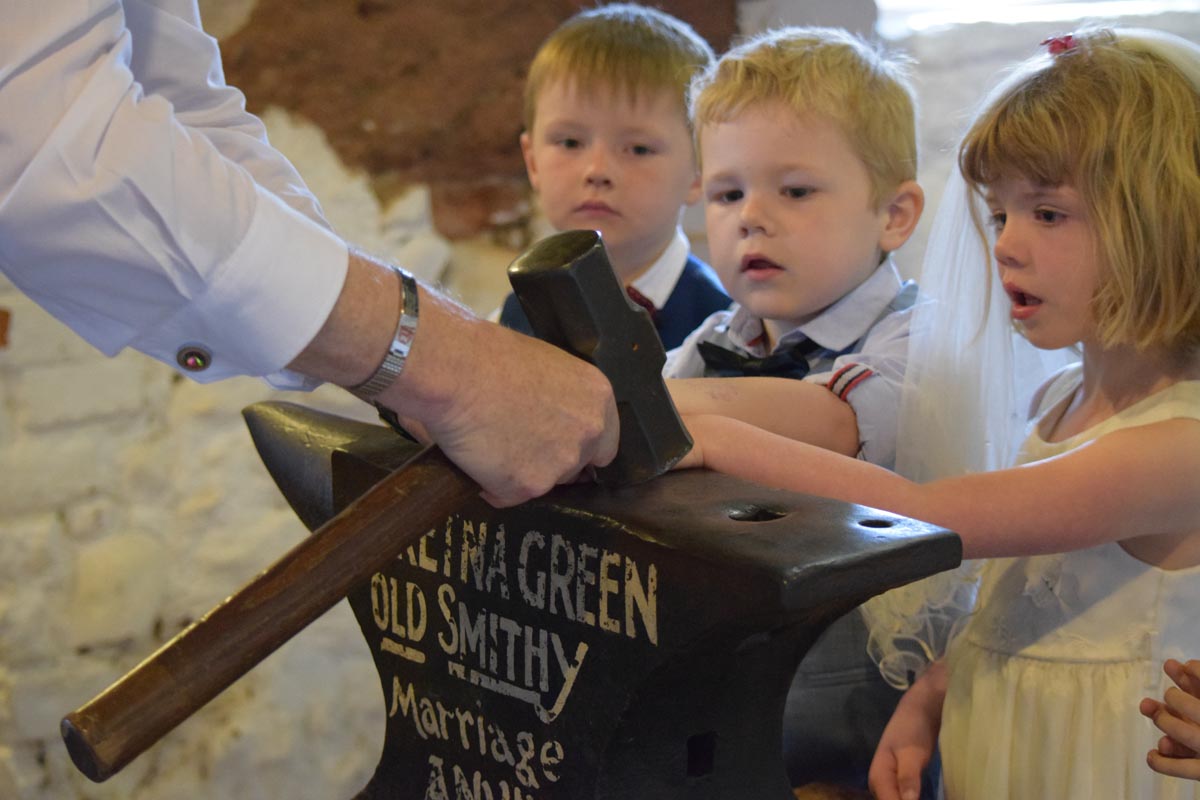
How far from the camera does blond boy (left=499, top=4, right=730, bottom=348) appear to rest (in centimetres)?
201

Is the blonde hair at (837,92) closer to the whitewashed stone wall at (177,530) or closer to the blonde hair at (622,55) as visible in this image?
the blonde hair at (622,55)

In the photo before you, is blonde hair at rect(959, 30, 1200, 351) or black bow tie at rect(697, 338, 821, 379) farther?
black bow tie at rect(697, 338, 821, 379)

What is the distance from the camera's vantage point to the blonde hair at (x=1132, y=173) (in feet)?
4.09

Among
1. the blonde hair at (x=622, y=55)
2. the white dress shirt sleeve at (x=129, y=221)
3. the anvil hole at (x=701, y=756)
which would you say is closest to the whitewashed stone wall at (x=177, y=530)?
the blonde hair at (x=622, y=55)

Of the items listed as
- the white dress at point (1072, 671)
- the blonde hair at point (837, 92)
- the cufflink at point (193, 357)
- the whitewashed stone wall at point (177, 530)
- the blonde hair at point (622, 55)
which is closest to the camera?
the cufflink at point (193, 357)

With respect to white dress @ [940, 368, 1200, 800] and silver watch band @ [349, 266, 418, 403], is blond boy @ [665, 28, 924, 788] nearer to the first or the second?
white dress @ [940, 368, 1200, 800]

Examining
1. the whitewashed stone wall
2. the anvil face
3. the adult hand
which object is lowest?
the whitewashed stone wall

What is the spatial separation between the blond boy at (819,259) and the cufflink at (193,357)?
56 cm

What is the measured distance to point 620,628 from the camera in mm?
1021

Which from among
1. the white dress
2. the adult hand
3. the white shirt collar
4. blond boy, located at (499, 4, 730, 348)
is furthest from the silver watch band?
the white shirt collar

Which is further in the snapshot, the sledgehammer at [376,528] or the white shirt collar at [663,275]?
the white shirt collar at [663,275]

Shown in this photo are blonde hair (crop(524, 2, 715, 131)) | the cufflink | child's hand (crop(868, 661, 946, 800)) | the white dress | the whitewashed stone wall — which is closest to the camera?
the cufflink

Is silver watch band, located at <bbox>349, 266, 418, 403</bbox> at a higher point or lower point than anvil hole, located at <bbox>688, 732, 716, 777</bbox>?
higher

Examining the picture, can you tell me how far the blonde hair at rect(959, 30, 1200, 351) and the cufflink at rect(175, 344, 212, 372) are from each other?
0.80 meters
